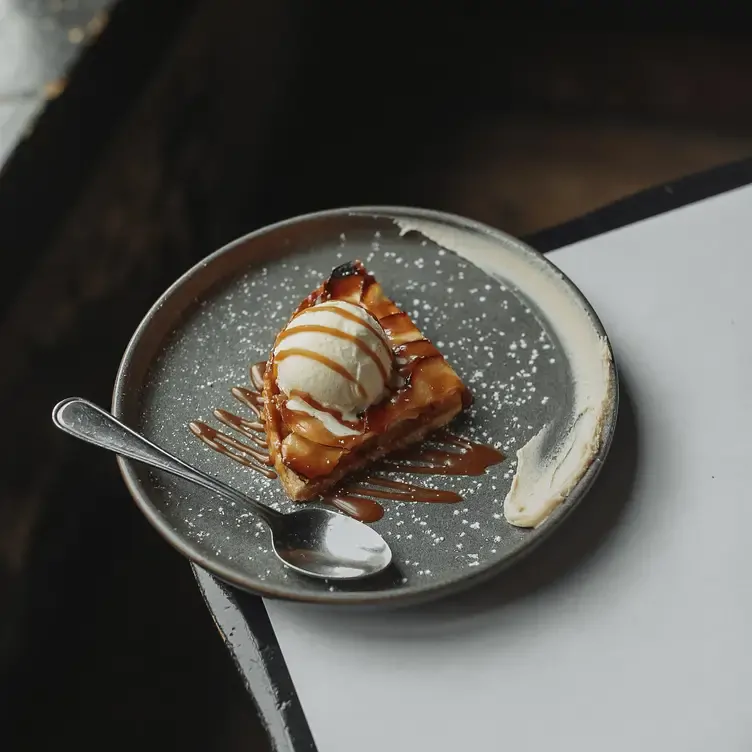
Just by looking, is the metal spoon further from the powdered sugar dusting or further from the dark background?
the dark background

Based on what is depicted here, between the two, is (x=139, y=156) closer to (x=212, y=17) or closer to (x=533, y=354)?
(x=212, y=17)

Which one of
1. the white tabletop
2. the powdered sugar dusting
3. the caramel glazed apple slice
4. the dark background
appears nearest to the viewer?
the white tabletop

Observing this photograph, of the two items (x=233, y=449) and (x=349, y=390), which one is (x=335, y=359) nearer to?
(x=349, y=390)

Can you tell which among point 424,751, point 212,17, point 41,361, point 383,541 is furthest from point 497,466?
point 212,17

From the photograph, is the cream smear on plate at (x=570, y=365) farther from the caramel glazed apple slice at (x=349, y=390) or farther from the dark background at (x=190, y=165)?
the dark background at (x=190, y=165)

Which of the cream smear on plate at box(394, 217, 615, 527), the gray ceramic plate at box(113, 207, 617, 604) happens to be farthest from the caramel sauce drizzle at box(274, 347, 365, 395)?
the cream smear on plate at box(394, 217, 615, 527)

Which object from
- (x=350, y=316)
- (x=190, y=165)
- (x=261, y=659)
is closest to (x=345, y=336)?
(x=350, y=316)
